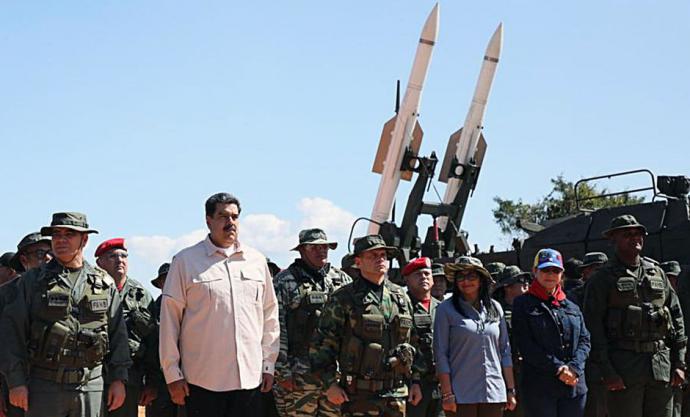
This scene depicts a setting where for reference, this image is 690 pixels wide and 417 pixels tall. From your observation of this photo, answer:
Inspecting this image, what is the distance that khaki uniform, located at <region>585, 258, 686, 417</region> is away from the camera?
23.0 ft

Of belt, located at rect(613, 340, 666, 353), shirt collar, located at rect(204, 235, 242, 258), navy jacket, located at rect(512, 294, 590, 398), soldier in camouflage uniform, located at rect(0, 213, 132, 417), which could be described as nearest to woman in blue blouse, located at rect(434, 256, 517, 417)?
navy jacket, located at rect(512, 294, 590, 398)

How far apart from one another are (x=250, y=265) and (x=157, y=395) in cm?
247

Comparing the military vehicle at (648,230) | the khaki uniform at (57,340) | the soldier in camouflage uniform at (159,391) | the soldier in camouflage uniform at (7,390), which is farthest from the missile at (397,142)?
the khaki uniform at (57,340)

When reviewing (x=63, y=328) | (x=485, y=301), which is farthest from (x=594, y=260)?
(x=63, y=328)

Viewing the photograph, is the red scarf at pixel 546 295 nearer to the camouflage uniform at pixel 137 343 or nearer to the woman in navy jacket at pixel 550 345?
the woman in navy jacket at pixel 550 345

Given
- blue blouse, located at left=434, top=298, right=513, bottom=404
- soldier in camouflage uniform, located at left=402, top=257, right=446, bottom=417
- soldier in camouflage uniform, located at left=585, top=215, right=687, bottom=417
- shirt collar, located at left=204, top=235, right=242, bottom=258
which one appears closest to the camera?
shirt collar, located at left=204, top=235, right=242, bottom=258

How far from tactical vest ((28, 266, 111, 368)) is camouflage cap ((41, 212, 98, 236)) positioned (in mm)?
270

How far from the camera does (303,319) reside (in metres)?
7.26

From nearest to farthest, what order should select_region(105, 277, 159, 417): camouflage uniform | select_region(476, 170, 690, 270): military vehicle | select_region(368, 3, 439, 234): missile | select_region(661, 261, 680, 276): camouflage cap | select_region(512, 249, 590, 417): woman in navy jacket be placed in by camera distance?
select_region(512, 249, 590, 417): woman in navy jacket → select_region(105, 277, 159, 417): camouflage uniform → select_region(661, 261, 680, 276): camouflage cap → select_region(476, 170, 690, 270): military vehicle → select_region(368, 3, 439, 234): missile

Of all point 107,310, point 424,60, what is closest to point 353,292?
point 107,310

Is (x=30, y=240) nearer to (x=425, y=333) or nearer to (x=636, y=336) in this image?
(x=425, y=333)

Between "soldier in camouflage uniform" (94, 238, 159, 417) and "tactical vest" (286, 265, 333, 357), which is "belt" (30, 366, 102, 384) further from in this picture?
"tactical vest" (286, 265, 333, 357)

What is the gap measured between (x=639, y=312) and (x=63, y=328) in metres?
4.07

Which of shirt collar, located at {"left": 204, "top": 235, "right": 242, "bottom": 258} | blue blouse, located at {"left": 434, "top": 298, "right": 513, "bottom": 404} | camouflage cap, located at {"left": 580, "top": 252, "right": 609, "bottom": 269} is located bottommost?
blue blouse, located at {"left": 434, "top": 298, "right": 513, "bottom": 404}
